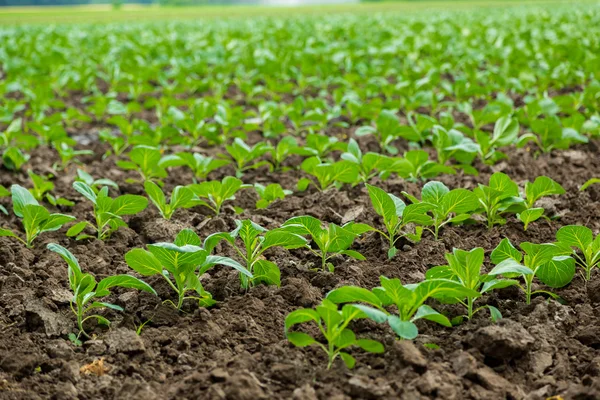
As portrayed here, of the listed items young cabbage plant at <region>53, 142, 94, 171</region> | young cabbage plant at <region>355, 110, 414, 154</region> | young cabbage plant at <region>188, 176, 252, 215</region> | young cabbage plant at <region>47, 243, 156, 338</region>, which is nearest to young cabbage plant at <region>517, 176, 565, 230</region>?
young cabbage plant at <region>188, 176, 252, 215</region>

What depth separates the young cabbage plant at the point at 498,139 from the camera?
4.27 m

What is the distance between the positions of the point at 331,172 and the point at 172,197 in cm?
93

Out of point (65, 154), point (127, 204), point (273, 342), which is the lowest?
point (273, 342)

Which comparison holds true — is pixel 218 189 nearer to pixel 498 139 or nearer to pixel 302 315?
pixel 302 315

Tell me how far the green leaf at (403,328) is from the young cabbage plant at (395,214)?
79 centimetres

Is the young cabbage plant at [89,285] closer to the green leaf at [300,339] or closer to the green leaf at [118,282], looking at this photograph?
the green leaf at [118,282]

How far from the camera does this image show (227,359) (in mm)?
2250

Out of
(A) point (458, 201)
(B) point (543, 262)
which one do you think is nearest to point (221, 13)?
(A) point (458, 201)

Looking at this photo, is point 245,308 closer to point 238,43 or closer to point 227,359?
point 227,359

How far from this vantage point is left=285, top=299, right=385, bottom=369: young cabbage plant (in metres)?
2.09

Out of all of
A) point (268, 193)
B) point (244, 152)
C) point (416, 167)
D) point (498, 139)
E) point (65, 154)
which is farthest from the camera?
point (65, 154)

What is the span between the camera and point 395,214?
2943 mm

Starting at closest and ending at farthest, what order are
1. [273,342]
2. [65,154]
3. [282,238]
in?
[273,342] → [282,238] → [65,154]

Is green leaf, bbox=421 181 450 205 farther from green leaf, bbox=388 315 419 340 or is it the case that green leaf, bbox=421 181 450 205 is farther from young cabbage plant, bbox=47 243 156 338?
young cabbage plant, bbox=47 243 156 338
